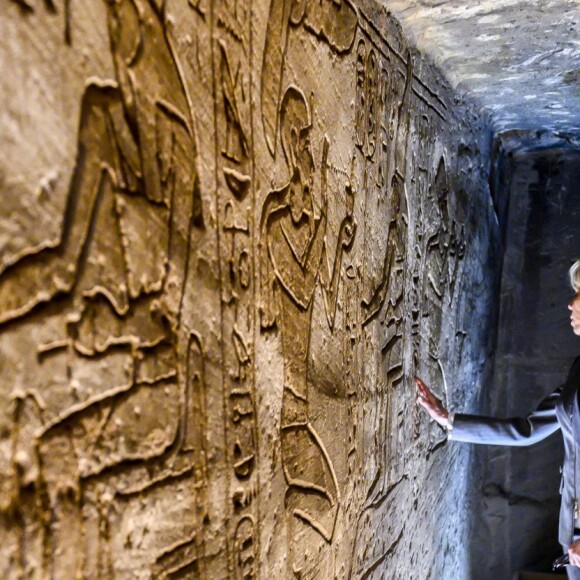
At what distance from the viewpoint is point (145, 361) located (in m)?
1.10

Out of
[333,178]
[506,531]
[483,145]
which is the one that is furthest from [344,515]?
[506,531]

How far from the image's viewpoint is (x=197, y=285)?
1228mm

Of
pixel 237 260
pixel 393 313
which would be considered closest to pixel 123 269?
pixel 237 260

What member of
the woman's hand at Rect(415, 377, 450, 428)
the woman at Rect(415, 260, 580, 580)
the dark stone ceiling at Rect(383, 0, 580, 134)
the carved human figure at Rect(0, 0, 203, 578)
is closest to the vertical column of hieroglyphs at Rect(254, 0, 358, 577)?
the carved human figure at Rect(0, 0, 203, 578)

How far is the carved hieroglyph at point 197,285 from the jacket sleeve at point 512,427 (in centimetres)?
72

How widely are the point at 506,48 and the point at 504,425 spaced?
157cm

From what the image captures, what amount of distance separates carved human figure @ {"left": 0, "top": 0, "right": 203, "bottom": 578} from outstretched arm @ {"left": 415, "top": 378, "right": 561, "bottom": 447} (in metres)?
1.95

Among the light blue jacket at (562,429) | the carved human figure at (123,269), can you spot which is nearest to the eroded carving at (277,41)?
the carved human figure at (123,269)

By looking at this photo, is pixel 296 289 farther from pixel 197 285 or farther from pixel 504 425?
pixel 504 425

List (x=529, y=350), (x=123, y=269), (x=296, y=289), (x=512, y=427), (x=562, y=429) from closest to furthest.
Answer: (x=123, y=269) < (x=296, y=289) < (x=562, y=429) < (x=512, y=427) < (x=529, y=350)

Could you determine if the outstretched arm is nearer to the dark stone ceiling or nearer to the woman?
the woman

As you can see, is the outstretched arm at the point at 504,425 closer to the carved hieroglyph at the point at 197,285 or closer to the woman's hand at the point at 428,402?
the woman's hand at the point at 428,402

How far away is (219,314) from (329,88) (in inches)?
30.5

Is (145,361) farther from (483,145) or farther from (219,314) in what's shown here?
(483,145)
